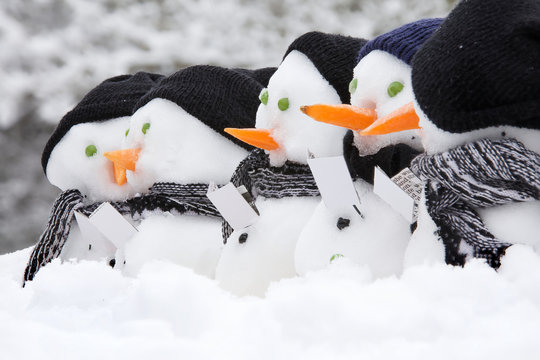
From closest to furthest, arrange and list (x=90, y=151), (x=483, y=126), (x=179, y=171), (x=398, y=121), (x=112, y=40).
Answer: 1. (x=483, y=126)
2. (x=398, y=121)
3. (x=179, y=171)
4. (x=90, y=151)
5. (x=112, y=40)

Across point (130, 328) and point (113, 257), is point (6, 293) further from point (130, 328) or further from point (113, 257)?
point (113, 257)

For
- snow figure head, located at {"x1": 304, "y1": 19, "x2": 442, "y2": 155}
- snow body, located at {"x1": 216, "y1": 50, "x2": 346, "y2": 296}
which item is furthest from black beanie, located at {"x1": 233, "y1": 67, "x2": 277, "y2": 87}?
snow figure head, located at {"x1": 304, "y1": 19, "x2": 442, "y2": 155}

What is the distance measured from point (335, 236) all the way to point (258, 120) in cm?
28

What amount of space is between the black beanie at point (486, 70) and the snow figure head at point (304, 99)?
275 mm

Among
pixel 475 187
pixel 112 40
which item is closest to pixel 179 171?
pixel 475 187

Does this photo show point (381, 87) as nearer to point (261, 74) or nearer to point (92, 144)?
point (261, 74)

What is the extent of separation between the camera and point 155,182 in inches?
42.7

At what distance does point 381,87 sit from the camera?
2.47 feet

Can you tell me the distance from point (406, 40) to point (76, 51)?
1.57 meters

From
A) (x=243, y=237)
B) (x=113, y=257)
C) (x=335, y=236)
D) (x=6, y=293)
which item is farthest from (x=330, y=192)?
(x=113, y=257)

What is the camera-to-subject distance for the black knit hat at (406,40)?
2.39ft

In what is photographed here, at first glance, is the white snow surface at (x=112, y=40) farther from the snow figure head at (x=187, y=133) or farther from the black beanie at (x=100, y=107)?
the snow figure head at (x=187, y=133)

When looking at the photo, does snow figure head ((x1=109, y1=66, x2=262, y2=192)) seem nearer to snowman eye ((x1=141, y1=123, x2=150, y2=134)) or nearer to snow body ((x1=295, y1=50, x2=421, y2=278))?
snowman eye ((x1=141, y1=123, x2=150, y2=134))

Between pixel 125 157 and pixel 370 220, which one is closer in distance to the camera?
pixel 370 220
